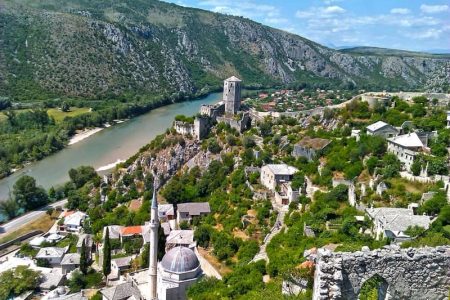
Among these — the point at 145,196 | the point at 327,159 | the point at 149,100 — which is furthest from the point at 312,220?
the point at 149,100

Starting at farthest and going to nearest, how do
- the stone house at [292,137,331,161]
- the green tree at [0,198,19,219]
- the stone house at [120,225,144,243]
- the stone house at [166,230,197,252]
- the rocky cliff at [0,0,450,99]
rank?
the rocky cliff at [0,0,450,99]
the green tree at [0,198,19,219]
the stone house at [292,137,331,161]
the stone house at [120,225,144,243]
the stone house at [166,230,197,252]

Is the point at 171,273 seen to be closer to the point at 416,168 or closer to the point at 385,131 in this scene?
the point at 416,168

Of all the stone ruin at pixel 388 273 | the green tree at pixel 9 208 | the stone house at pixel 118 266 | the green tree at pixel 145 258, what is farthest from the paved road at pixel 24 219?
the stone ruin at pixel 388 273

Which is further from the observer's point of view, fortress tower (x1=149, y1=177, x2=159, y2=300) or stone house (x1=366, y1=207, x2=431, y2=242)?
fortress tower (x1=149, y1=177, x2=159, y2=300)

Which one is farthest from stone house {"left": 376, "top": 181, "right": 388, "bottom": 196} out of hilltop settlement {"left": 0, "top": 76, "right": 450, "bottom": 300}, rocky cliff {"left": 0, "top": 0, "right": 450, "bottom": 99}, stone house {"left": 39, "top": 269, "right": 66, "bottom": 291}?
rocky cliff {"left": 0, "top": 0, "right": 450, "bottom": 99}

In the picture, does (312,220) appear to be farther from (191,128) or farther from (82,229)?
(191,128)

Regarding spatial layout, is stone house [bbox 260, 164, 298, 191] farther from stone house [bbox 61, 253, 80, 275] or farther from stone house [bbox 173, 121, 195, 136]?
stone house [bbox 173, 121, 195, 136]

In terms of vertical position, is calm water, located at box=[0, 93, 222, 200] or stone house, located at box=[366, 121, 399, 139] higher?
stone house, located at box=[366, 121, 399, 139]

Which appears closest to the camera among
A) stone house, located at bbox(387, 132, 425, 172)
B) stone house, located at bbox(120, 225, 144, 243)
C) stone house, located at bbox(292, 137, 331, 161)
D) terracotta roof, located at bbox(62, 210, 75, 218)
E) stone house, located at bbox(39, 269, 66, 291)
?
stone house, located at bbox(387, 132, 425, 172)
